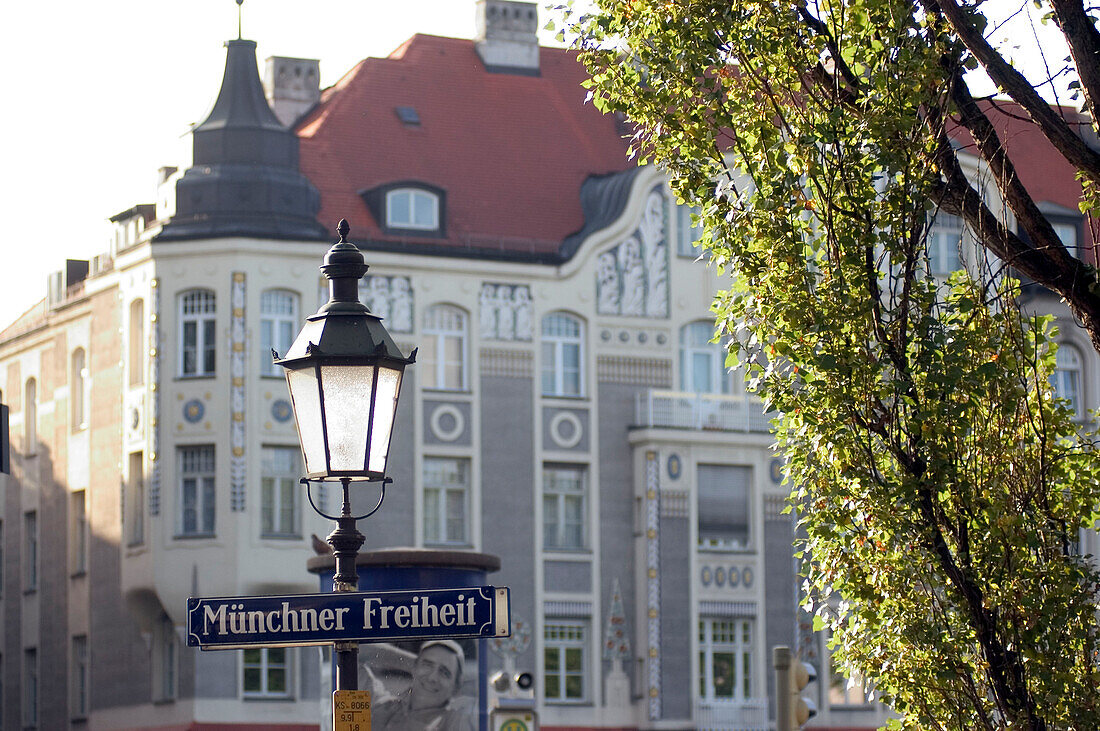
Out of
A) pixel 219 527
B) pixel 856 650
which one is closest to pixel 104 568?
pixel 219 527

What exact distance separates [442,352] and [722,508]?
263 inches

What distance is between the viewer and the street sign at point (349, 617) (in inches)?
344

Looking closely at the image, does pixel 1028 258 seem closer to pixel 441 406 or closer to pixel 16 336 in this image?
pixel 441 406

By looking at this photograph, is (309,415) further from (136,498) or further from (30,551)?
(30,551)

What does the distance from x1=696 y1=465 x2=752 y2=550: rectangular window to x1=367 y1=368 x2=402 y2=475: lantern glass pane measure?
34508mm

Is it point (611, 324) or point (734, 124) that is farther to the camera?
point (611, 324)

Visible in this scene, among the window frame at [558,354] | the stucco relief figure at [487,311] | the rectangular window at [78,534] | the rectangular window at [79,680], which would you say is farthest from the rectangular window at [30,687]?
the window frame at [558,354]

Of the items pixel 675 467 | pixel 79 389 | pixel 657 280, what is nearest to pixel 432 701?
pixel 675 467

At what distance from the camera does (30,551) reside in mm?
47656

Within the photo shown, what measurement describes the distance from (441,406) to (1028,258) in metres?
32.7

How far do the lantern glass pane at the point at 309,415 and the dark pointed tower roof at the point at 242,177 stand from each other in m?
32.3

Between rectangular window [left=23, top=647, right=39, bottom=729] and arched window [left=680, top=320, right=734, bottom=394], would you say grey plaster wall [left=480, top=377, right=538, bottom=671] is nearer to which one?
arched window [left=680, top=320, right=734, bottom=394]

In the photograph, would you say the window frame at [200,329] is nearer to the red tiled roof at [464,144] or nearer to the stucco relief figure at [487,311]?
the red tiled roof at [464,144]

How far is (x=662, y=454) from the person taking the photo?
143 ft
